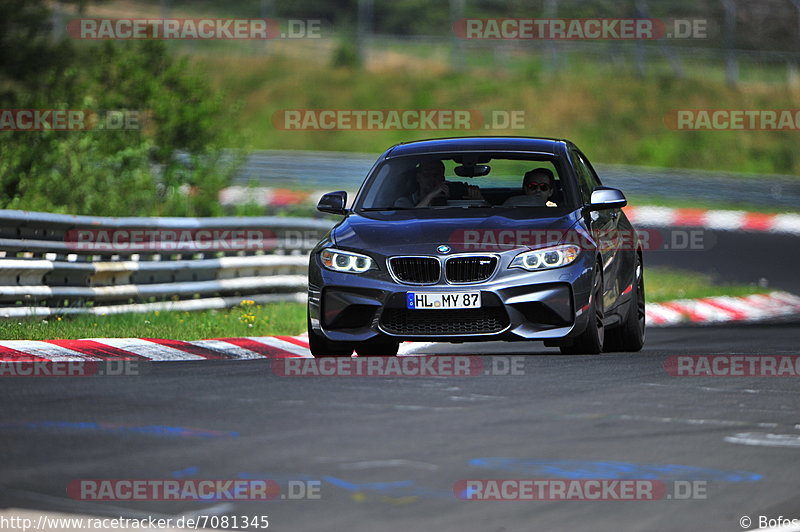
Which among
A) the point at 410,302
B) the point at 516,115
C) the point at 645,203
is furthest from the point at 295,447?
the point at 516,115

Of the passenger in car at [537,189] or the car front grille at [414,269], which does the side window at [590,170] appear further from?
the car front grille at [414,269]

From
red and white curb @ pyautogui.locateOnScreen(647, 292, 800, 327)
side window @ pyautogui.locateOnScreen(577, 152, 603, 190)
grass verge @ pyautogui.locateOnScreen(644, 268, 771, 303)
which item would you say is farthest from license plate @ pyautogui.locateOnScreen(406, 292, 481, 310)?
grass verge @ pyautogui.locateOnScreen(644, 268, 771, 303)

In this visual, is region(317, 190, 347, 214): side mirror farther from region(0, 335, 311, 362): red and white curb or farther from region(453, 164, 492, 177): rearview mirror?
region(0, 335, 311, 362): red and white curb

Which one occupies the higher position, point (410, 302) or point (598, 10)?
point (598, 10)

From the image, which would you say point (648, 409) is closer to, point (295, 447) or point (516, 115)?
point (295, 447)

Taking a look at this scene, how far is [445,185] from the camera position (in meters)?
12.0

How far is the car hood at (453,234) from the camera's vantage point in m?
10.7

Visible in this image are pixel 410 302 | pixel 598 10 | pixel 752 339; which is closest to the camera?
pixel 410 302

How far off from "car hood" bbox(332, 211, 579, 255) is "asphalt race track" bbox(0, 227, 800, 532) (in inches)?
36.1

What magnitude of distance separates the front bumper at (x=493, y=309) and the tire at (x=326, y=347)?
280mm

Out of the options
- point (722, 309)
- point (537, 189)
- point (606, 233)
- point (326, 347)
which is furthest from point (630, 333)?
point (722, 309)

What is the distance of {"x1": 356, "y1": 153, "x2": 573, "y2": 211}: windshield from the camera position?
11.9 metres

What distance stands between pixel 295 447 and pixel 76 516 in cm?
155

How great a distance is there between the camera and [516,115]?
5112 cm
